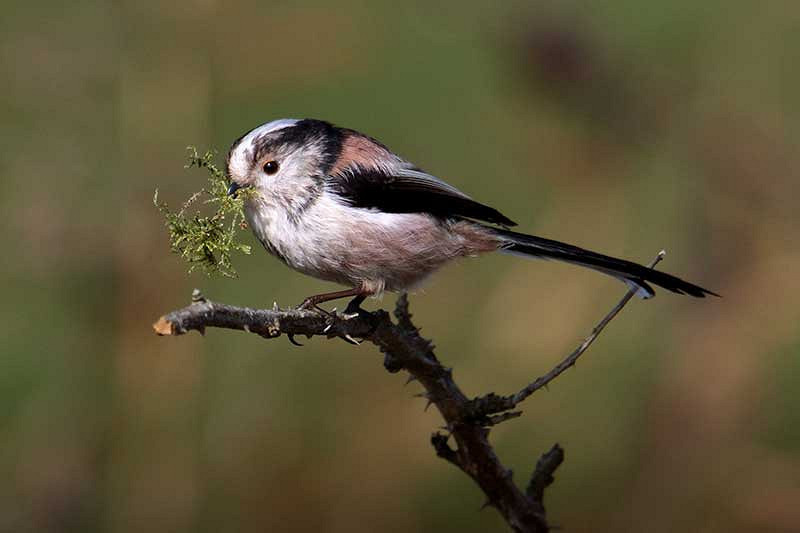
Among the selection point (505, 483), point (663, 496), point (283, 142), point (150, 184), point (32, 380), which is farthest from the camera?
point (32, 380)

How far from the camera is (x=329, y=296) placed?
4.09 m

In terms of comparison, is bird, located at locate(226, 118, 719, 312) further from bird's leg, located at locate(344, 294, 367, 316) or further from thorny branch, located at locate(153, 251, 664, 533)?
thorny branch, located at locate(153, 251, 664, 533)

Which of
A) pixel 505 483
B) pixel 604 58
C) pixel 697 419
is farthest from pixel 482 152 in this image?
pixel 505 483

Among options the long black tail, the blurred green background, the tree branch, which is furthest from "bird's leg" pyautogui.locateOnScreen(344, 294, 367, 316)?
the blurred green background

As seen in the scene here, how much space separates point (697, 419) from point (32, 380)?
3499 mm

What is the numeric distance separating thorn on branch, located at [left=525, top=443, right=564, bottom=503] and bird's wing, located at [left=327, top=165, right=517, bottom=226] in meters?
0.97

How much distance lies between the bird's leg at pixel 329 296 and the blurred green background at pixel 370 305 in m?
1.35

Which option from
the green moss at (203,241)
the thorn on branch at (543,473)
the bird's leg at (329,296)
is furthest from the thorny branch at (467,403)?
the green moss at (203,241)

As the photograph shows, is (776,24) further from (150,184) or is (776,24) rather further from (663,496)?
(150,184)

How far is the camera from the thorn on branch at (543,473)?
3.71m

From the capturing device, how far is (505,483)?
367 cm

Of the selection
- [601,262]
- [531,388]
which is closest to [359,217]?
[601,262]

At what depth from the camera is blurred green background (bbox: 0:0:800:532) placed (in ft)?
17.9

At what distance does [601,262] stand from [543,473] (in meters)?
0.86
